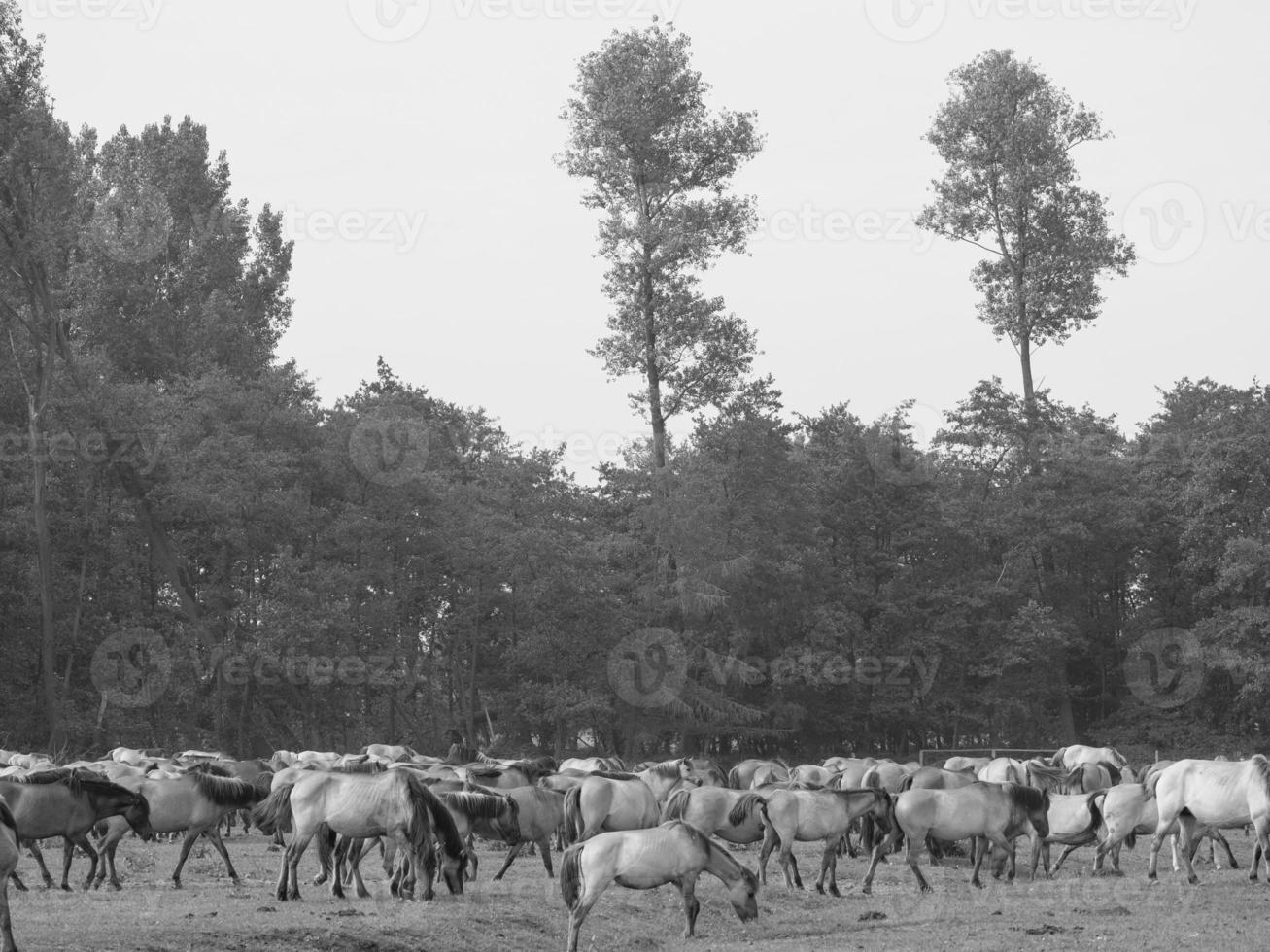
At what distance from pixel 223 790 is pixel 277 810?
1884 mm

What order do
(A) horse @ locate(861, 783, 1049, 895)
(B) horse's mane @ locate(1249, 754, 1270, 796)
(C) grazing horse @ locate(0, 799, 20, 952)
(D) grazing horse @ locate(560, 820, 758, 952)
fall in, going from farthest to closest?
(A) horse @ locate(861, 783, 1049, 895) → (B) horse's mane @ locate(1249, 754, 1270, 796) → (D) grazing horse @ locate(560, 820, 758, 952) → (C) grazing horse @ locate(0, 799, 20, 952)

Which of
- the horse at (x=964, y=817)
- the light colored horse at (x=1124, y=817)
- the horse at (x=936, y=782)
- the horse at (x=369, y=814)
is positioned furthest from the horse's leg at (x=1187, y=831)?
the horse at (x=369, y=814)

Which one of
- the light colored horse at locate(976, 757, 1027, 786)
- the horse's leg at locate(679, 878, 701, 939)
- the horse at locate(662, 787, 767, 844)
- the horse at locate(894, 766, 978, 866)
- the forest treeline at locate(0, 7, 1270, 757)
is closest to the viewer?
the horse's leg at locate(679, 878, 701, 939)

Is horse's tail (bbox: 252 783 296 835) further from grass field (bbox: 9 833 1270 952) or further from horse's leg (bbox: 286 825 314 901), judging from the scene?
grass field (bbox: 9 833 1270 952)

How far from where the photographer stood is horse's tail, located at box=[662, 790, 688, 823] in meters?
21.8

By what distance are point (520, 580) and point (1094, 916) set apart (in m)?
34.7

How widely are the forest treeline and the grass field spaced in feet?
83.7

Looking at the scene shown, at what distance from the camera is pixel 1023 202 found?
58.9 meters

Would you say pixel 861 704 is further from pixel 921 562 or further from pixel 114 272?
pixel 114 272

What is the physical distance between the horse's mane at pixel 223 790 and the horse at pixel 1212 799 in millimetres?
12685

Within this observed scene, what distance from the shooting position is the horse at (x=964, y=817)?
21531mm

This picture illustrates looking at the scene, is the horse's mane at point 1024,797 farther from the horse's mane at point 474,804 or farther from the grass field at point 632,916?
the horse's mane at point 474,804

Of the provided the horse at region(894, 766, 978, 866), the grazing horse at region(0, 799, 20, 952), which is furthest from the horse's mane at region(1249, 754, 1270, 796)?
the grazing horse at region(0, 799, 20, 952)

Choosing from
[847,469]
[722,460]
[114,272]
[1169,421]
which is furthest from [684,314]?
[1169,421]
